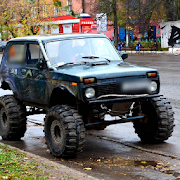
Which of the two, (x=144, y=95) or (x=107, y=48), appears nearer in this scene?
(x=144, y=95)

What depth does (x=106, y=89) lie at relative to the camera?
6340mm

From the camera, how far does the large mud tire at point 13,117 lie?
7.85m

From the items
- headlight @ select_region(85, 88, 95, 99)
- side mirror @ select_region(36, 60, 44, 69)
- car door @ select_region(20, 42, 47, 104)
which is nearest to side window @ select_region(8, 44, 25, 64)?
Answer: car door @ select_region(20, 42, 47, 104)

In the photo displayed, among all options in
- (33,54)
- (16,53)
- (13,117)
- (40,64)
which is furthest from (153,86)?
(16,53)

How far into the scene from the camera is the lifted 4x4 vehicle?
6324 mm

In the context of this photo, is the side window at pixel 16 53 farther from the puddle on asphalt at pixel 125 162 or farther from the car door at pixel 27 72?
the puddle on asphalt at pixel 125 162

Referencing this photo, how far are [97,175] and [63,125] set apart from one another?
1.02 metres

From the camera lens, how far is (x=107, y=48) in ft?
25.1

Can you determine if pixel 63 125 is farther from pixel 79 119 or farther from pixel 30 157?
pixel 30 157

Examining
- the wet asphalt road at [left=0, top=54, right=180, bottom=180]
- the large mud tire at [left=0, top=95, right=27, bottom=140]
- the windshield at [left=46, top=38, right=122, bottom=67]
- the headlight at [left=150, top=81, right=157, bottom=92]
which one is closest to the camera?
the wet asphalt road at [left=0, top=54, right=180, bottom=180]

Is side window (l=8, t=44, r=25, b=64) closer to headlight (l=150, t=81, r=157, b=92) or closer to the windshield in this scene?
the windshield

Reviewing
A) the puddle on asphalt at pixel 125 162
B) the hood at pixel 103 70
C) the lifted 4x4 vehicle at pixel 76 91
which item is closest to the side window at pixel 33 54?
the lifted 4x4 vehicle at pixel 76 91

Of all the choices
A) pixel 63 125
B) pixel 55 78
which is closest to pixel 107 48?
pixel 55 78

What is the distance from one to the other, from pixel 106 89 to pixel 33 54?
191cm
